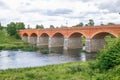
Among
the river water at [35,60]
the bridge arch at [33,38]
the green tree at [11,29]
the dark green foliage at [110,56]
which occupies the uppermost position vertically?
the green tree at [11,29]

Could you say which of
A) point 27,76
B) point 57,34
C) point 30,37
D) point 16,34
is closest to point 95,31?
point 57,34

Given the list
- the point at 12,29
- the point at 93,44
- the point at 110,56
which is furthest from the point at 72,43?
the point at 110,56

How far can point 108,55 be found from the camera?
104ft

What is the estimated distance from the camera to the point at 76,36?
8925cm

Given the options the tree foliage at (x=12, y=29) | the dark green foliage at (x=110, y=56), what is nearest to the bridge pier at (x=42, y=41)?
the tree foliage at (x=12, y=29)

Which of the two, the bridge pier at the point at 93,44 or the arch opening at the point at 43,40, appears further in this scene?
the arch opening at the point at 43,40

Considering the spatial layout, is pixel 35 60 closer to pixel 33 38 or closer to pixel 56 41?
pixel 56 41

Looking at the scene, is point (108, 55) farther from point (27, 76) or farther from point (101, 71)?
point (27, 76)

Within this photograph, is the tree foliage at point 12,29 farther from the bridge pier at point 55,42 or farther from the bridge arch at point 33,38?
the bridge pier at point 55,42

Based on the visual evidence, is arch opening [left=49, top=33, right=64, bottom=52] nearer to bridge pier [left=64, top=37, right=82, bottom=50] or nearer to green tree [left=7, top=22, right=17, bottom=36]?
bridge pier [left=64, top=37, right=82, bottom=50]

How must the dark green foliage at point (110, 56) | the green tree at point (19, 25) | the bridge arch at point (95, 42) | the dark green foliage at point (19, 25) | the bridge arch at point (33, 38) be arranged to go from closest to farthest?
the dark green foliage at point (110, 56) → the bridge arch at point (95, 42) → the bridge arch at point (33, 38) → the dark green foliage at point (19, 25) → the green tree at point (19, 25)

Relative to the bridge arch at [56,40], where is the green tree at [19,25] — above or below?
above

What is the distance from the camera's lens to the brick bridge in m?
68.1

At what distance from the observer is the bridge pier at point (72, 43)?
86825mm
